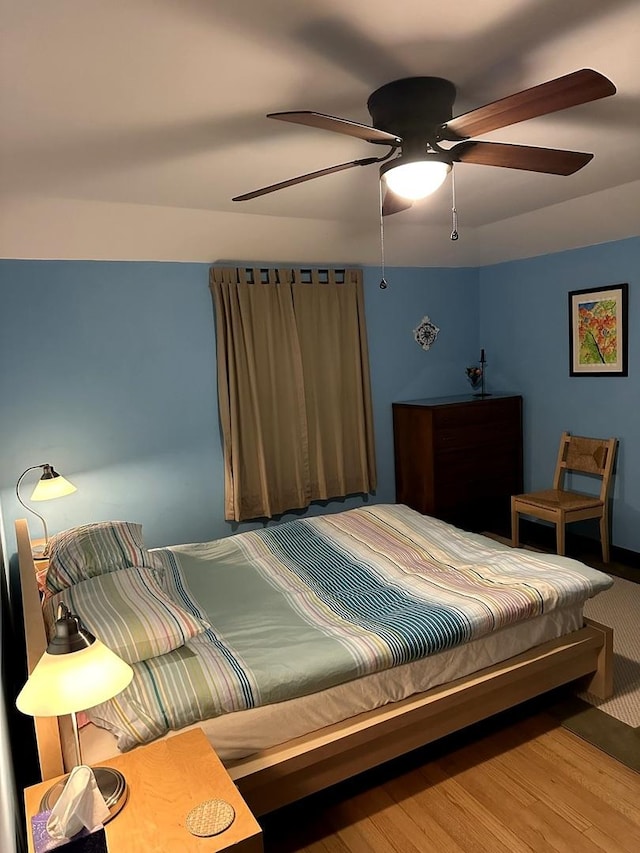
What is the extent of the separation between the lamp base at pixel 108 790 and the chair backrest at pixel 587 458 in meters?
3.60

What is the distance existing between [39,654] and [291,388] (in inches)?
109

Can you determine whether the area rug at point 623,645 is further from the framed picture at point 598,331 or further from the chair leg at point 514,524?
the framed picture at point 598,331

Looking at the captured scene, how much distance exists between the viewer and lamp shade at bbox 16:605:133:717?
1360mm

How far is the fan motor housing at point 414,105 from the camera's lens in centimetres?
189

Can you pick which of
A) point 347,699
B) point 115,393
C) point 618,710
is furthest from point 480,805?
point 115,393

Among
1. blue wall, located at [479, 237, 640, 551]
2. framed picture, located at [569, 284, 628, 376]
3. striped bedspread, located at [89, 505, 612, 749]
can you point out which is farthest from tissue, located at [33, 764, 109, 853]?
framed picture, located at [569, 284, 628, 376]

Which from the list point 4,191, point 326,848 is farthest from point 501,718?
point 4,191

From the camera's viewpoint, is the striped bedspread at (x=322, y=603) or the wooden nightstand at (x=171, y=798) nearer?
the wooden nightstand at (x=171, y=798)

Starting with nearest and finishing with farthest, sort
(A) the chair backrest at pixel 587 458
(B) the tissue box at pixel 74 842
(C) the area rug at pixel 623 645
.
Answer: (B) the tissue box at pixel 74 842 < (C) the area rug at pixel 623 645 < (A) the chair backrest at pixel 587 458

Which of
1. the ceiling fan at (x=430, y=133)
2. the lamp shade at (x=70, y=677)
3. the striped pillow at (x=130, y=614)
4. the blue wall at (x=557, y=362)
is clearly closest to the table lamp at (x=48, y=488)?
the striped pillow at (x=130, y=614)

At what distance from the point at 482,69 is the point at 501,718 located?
2527mm

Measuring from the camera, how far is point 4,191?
112 inches

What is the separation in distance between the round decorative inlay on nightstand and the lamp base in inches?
7.7

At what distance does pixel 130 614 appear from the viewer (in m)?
2.15
